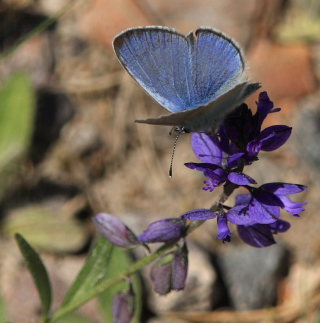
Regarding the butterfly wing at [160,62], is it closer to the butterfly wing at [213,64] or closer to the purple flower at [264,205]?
the butterfly wing at [213,64]

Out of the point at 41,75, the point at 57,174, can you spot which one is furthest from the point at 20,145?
the point at 41,75

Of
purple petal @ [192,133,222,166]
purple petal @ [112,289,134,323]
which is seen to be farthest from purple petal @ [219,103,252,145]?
purple petal @ [112,289,134,323]

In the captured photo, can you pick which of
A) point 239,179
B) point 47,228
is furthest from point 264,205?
point 47,228

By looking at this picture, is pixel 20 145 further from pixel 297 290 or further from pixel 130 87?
pixel 297 290

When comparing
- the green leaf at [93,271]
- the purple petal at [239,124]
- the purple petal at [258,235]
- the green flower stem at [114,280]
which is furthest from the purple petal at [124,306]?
the purple petal at [239,124]

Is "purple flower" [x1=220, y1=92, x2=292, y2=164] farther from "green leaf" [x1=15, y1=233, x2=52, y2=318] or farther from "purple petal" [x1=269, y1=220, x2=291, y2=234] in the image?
"green leaf" [x1=15, y1=233, x2=52, y2=318]

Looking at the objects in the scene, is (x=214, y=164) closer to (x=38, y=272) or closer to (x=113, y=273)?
(x=38, y=272)
